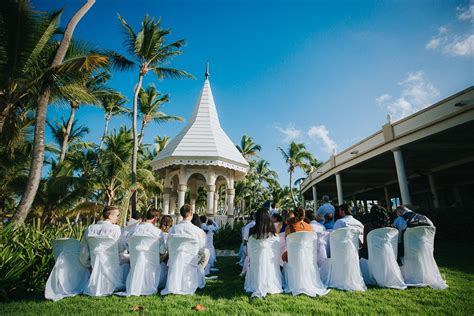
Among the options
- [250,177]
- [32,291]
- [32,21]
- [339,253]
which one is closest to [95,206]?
[32,21]

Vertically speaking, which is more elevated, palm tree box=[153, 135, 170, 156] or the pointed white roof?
palm tree box=[153, 135, 170, 156]

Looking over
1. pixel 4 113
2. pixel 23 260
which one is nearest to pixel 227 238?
pixel 23 260

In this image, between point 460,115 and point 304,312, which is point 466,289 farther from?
point 460,115

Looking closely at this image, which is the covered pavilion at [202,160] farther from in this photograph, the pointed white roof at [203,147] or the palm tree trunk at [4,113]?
the palm tree trunk at [4,113]

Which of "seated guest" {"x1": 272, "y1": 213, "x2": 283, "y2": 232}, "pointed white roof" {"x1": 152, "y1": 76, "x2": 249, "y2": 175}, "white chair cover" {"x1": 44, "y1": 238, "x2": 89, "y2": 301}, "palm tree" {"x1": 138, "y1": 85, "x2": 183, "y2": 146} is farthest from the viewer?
"palm tree" {"x1": 138, "y1": 85, "x2": 183, "y2": 146}

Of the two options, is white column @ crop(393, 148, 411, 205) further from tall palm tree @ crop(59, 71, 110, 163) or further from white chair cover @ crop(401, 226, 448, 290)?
tall palm tree @ crop(59, 71, 110, 163)

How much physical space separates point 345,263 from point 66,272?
4.78 metres

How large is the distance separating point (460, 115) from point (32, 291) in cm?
1202

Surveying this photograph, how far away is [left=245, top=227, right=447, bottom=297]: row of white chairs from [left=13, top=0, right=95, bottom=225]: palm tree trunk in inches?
248

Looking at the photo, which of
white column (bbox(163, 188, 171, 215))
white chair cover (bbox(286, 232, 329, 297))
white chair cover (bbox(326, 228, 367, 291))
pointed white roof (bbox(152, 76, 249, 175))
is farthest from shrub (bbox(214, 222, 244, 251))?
white chair cover (bbox(286, 232, 329, 297))

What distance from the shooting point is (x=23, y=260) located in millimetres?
4617

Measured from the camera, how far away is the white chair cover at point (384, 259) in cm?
452

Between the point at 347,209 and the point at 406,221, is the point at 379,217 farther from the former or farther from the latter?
the point at 347,209

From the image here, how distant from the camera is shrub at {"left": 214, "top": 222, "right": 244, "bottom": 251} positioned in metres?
12.0
